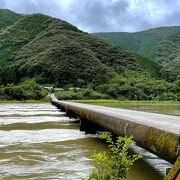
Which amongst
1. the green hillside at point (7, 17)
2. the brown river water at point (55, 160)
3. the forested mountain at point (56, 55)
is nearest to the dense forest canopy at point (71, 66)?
the forested mountain at point (56, 55)

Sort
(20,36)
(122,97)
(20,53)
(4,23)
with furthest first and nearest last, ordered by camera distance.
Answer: (4,23) → (20,36) → (20,53) → (122,97)

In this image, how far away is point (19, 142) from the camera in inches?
371

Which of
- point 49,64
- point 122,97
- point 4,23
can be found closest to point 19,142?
point 122,97

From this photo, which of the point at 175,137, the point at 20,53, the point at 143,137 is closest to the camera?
the point at 175,137

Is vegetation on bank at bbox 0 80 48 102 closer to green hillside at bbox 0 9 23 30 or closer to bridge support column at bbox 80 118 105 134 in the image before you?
bridge support column at bbox 80 118 105 134

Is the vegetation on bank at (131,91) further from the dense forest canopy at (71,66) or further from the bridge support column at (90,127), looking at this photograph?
the bridge support column at (90,127)

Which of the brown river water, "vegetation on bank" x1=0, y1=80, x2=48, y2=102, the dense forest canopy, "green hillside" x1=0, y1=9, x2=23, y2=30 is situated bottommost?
the brown river water

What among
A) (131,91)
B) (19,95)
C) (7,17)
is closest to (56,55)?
(131,91)

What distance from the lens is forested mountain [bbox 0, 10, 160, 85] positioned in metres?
98.9

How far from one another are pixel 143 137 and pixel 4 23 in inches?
6941

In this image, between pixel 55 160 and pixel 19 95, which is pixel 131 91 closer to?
pixel 19 95

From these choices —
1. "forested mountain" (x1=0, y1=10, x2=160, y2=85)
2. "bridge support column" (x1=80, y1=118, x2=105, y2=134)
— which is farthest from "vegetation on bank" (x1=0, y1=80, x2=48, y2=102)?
"bridge support column" (x1=80, y1=118, x2=105, y2=134)

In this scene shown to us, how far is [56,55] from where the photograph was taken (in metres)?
108

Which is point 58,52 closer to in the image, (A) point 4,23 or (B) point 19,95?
(B) point 19,95
